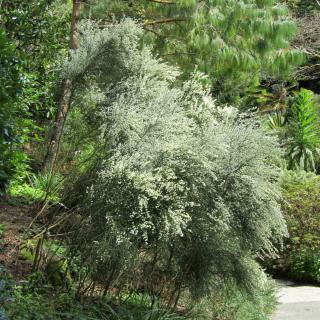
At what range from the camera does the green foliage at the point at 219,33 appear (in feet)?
35.4

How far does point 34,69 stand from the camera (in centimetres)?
964

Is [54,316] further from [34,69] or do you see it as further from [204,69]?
[204,69]

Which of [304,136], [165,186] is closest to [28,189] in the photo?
[165,186]

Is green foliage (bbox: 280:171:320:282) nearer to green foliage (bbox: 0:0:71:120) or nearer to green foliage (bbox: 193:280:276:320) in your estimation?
green foliage (bbox: 193:280:276:320)

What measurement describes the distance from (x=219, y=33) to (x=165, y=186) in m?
5.81

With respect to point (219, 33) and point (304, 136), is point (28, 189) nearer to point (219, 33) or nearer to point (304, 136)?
point (219, 33)

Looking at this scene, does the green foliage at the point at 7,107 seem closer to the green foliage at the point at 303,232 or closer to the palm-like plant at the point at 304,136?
the green foliage at the point at 303,232

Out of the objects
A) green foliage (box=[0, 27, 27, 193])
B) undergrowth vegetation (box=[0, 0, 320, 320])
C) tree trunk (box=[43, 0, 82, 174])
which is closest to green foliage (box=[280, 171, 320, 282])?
undergrowth vegetation (box=[0, 0, 320, 320])

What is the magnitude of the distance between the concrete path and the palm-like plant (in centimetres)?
640

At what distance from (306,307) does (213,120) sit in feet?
12.7

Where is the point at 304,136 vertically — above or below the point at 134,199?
above

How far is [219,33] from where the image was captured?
11062 mm

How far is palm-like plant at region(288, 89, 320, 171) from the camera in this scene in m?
17.4

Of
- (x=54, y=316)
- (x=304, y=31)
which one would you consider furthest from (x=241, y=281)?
(x=304, y=31)
